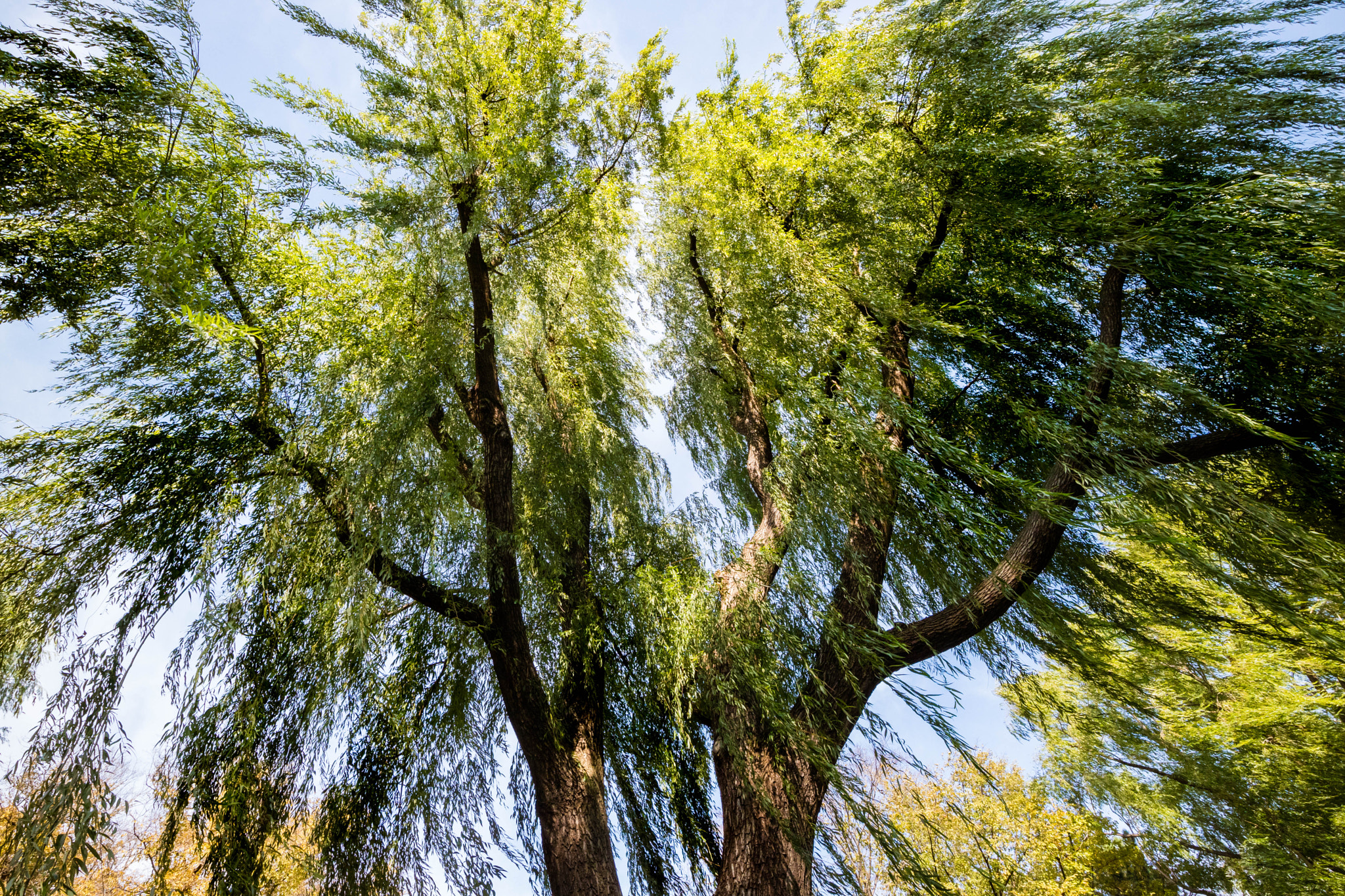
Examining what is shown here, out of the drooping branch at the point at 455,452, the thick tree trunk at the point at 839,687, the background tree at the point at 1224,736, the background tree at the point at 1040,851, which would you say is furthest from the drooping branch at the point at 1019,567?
the background tree at the point at 1040,851

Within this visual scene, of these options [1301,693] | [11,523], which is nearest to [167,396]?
[11,523]

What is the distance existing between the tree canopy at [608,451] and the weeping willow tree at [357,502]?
20 millimetres

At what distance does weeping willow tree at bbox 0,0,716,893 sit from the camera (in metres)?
2.64

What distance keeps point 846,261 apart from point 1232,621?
8.75 ft

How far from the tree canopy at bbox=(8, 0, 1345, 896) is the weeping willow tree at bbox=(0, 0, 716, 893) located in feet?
0.07

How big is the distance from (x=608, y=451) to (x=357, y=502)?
1855 millimetres

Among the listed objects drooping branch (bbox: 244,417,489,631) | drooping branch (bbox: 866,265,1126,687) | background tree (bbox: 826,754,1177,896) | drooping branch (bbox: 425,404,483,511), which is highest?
drooping branch (bbox: 425,404,483,511)

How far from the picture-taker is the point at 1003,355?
3752 mm

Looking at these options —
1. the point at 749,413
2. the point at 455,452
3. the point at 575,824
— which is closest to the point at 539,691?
the point at 575,824

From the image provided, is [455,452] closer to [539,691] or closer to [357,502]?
[357,502]

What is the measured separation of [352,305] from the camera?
11.6ft

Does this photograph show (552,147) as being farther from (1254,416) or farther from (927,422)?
(1254,416)

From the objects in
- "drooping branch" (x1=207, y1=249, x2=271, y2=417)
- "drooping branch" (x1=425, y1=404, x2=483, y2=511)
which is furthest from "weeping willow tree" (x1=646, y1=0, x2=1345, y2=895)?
"drooping branch" (x1=207, y1=249, x2=271, y2=417)

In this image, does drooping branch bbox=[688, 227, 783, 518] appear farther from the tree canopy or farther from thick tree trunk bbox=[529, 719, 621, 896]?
thick tree trunk bbox=[529, 719, 621, 896]
